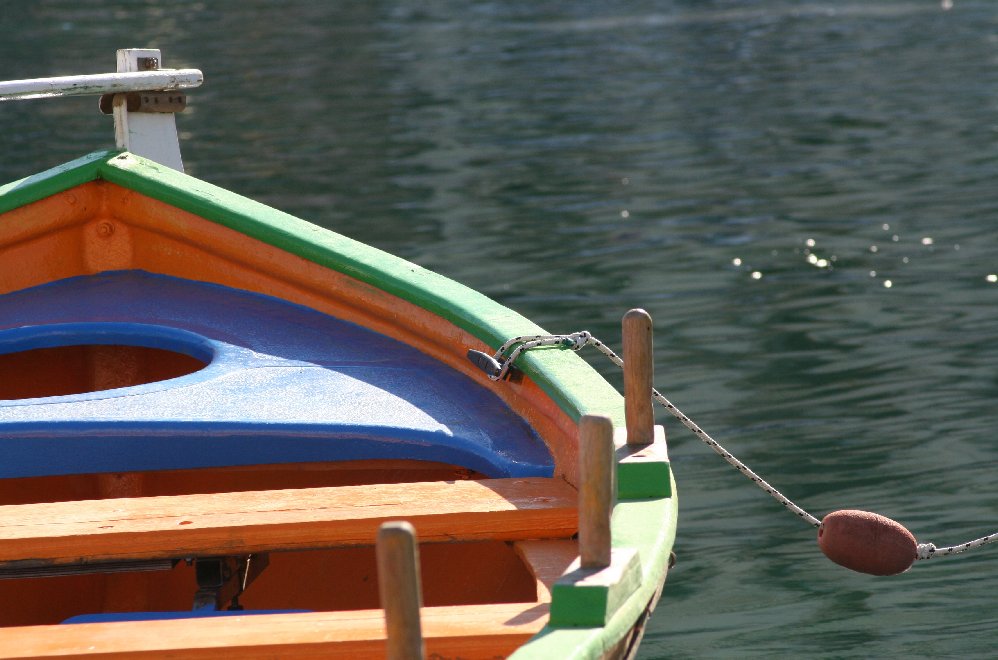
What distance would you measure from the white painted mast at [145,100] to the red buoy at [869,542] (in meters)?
2.58

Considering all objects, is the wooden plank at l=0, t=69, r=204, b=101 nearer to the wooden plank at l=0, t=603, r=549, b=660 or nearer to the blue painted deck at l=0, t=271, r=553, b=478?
the blue painted deck at l=0, t=271, r=553, b=478

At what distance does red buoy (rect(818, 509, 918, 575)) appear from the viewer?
3.04 metres

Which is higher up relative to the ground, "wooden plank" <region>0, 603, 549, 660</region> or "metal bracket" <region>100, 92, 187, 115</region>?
"metal bracket" <region>100, 92, 187, 115</region>

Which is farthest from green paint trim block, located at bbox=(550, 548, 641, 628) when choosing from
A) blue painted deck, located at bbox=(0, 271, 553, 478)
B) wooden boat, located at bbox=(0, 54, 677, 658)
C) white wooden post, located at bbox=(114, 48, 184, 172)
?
white wooden post, located at bbox=(114, 48, 184, 172)

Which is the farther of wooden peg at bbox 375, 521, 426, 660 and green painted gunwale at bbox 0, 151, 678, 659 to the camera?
green painted gunwale at bbox 0, 151, 678, 659

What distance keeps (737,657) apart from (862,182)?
317 inches

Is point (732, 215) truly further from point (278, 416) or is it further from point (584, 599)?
point (584, 599)

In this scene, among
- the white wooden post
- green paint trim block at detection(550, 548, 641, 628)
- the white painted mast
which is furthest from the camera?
the white wooden post

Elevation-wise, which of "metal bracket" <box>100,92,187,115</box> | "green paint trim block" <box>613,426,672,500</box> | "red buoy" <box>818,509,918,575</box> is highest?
"metal bracket" <box>100,92,187,115</box>

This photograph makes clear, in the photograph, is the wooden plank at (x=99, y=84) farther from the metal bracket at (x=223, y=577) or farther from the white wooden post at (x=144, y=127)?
the metal bracket at (x=223, y=577)

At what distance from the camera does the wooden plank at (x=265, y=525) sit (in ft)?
9.24

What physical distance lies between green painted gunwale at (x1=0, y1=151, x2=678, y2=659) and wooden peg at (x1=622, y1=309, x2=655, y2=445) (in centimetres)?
11

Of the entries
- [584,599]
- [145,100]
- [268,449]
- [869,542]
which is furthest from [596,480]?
[145,100]

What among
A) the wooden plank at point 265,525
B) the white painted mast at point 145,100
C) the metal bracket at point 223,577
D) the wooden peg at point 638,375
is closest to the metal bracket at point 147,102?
the white painted mast at point 145,100
